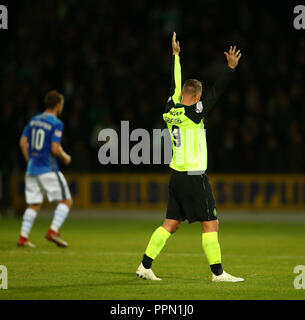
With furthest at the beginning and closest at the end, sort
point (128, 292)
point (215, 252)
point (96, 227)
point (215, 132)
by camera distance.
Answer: point (215, 132) < point (96, 227) < point (215, 252) < point (128, 292)

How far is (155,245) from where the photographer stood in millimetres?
9539

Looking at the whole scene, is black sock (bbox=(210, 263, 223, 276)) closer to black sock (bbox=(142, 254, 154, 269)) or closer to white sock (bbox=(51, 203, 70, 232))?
black sock (bbox=(142, 254, 154, 269))

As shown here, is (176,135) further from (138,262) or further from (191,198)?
(138,262)

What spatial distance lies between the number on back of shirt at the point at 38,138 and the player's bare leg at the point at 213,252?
447 cm

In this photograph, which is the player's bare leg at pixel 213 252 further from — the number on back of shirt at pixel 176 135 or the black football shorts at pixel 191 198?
the number on back of shirt at pixel 176 135

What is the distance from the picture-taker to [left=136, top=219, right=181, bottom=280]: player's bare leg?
9.54 meters

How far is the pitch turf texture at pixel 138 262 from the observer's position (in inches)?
341

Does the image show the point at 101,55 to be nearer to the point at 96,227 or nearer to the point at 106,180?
the point at 106,180

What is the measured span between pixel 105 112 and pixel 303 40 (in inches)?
220

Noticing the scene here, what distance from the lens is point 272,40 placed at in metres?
23.1

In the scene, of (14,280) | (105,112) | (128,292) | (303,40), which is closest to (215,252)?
(128,292)
